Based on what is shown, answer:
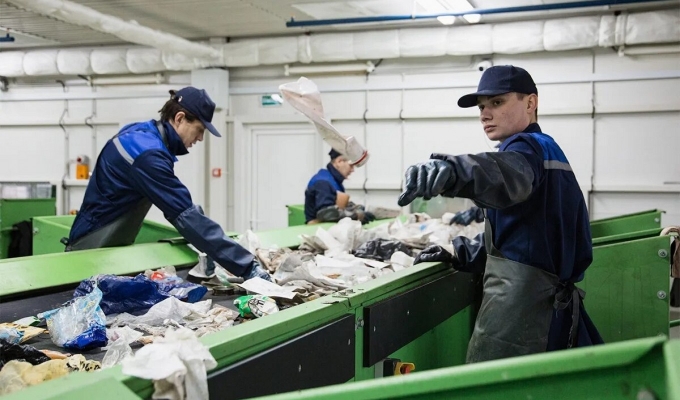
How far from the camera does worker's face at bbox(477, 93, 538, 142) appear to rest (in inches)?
81.1

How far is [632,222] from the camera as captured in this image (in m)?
4.10

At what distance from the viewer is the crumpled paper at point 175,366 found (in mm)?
978

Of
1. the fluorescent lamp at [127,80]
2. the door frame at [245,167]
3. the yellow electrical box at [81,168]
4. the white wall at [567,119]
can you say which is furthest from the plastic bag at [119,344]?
the yellow electrical box at [81,168]

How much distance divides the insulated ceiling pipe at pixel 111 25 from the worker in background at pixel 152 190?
3035 mm

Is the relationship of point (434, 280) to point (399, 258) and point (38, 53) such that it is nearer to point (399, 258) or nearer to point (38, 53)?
point (399, 258)

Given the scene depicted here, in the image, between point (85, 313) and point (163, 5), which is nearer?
point (85, 313)

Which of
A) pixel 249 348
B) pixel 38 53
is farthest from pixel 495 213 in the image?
pixel 38 53

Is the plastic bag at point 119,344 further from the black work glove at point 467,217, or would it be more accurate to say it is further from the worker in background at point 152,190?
the black work glove at point 467,217

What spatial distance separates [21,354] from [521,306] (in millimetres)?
1395

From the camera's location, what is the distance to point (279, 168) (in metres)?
7.95

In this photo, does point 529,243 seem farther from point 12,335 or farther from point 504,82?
point 12,335

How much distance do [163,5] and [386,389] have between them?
6.28 m

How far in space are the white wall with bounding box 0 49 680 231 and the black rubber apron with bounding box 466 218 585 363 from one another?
4759mm

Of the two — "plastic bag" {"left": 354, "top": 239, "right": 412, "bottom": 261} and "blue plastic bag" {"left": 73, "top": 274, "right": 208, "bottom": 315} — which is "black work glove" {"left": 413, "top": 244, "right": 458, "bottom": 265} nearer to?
"plastic bag" {"left": 354, "top": 239, "right": 412, "bottom": 261}
